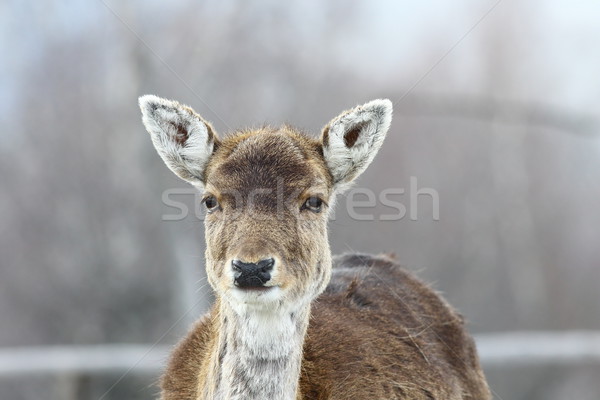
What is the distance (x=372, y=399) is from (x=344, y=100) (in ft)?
64.1

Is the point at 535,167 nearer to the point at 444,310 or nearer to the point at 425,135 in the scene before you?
the point at 425,135

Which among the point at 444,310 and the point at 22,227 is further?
the point at 22,227

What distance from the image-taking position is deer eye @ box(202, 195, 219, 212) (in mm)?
5547

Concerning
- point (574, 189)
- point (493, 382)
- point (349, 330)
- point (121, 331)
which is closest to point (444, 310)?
point (349, 330)

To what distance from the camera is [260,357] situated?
17.0 ft

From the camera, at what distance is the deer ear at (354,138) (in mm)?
5820

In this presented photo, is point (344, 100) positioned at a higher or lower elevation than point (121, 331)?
higher

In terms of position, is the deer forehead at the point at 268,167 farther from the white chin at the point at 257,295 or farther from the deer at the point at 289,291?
the white chin at the point at 257,295

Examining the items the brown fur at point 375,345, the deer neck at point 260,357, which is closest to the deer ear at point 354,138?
Answer: the brown fur at point 375,345

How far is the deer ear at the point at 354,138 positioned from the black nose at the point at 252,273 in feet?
4.34

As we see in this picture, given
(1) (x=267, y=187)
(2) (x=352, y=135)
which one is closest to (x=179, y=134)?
(1) (x=267, y=187)

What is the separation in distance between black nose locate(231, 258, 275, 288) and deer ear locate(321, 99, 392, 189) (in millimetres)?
1321

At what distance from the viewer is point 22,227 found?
794 inches

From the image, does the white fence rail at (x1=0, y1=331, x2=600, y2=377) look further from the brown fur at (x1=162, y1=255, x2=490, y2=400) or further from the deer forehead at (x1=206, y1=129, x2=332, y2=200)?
the deer forehead at (x1=206, y1=129, x2=332, y2=200)
